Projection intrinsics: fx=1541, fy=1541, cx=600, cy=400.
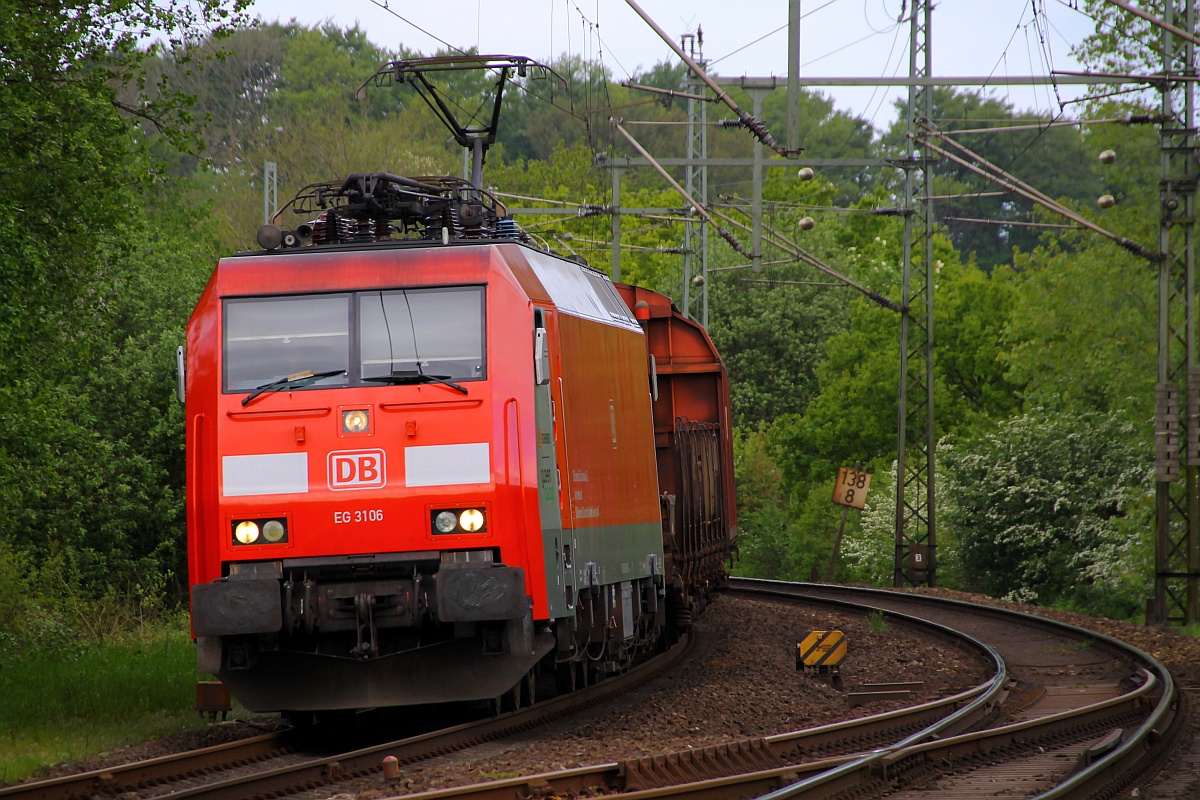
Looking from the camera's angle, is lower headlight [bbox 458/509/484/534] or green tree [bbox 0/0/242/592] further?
green tree [bbox 0/0/242/592]

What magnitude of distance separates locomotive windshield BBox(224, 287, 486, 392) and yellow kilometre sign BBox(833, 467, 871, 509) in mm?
24014

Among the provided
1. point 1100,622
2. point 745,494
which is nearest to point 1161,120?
point 1100,622

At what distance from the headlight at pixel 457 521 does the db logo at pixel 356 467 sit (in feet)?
1.42

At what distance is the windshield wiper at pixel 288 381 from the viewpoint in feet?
34.3

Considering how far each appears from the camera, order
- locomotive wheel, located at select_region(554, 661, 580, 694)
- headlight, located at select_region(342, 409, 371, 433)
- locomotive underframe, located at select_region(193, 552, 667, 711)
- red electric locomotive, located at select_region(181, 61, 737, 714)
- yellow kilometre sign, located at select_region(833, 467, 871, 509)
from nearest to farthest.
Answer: locomotive underframe, located at select_region(193, 552, 667, 711) < red electric locomotive, located at select_region(181, 61, 737, 714) < headlight, located at select_region(342, 409, 371, 433) < locomotive wheel, located at select_region(554, 661, 580, 694) < yellow kilometre sign, located at select_region(833, 467, 871, 509)

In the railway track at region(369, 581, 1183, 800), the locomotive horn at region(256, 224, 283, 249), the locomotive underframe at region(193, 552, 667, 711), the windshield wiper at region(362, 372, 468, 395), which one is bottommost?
the railway track at region(369, 581, 1183, 800)

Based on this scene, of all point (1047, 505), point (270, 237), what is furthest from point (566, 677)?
point (1047, 505)

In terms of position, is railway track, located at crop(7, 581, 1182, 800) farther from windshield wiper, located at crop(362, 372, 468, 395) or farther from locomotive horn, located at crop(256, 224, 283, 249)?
locomotive horn, located at crop(256, 224, 283, 249)

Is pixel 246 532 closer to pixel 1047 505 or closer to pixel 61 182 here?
pixel 61 182

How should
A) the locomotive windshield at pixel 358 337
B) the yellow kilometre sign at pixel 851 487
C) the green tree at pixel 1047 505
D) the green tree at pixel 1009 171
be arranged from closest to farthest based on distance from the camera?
the locomotive windshield at pixel 358 337
the green tree at pixel 1047 505
the yellow kilometre sign at pixel 851 487
the green tree at pixel 1009 171

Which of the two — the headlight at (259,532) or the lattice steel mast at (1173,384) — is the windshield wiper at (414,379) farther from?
the lattice steel mast at (1173,384)

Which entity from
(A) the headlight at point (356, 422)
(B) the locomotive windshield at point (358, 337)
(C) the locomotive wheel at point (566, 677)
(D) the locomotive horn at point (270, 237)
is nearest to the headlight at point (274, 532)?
(A) the headlight at point (356, 422)

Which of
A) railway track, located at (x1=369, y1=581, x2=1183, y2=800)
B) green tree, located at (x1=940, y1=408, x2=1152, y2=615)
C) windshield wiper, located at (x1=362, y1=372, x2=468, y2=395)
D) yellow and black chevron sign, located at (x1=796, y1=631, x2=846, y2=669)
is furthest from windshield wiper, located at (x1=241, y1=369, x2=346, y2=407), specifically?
green tree, located at (x1=940, y1=408, x2=1152, y2=615)

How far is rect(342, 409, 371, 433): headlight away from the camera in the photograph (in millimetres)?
10383
